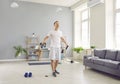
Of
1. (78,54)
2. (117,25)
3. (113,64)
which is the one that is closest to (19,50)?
(78,54)

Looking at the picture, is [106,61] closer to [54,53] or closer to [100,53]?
[100,53]

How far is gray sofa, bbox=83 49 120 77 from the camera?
423 centimetres

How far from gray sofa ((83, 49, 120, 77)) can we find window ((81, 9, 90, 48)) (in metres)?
2.50

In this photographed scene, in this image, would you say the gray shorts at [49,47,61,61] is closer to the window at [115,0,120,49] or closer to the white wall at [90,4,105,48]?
the white wall at [90,4,105,48]

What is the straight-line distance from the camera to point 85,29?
28.3 ft

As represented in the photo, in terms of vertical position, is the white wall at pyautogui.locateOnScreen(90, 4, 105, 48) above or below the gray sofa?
above

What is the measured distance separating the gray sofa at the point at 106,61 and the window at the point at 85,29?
2499mm

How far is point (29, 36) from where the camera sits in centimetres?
824

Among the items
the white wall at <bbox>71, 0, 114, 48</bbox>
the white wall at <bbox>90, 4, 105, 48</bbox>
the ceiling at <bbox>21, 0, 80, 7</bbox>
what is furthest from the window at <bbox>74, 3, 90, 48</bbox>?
the white wall at <bbox>71, 0, 114, 48</bbox>

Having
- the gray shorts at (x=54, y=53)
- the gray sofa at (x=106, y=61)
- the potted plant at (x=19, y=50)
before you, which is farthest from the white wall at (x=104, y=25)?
the potted plant at (x=19, y=50)

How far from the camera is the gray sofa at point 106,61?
13.9 ft

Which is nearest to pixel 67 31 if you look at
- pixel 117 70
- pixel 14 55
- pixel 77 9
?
pixel 77 9

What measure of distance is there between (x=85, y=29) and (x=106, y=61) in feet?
13.8

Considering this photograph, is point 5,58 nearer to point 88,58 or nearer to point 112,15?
point 88,58
